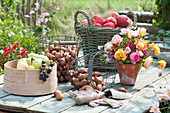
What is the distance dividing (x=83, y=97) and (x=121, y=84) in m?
0.61

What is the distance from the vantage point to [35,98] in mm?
2168

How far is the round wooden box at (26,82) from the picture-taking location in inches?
84.9

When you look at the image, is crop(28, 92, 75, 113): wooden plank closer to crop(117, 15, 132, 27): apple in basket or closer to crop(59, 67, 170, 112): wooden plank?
crop(59, 67, 170, 112): wooden plank

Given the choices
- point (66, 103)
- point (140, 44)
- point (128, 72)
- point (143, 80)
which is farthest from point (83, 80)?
point (143, 80)

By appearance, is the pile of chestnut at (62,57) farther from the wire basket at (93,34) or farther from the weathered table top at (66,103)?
the wire basket at (93,34)

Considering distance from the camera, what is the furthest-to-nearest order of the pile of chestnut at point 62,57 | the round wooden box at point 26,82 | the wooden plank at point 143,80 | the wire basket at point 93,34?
1. the wire basket at point 93,34
2. the pile of chestnut at point 62,57
3. the wooden plank at point 143,80
4. the round wooden box at point 26,82

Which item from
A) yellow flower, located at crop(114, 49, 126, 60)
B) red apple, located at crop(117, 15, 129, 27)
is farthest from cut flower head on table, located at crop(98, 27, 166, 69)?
red apple, located at crop(117, 15, 129, 27)

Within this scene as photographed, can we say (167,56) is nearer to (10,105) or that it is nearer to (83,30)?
(83,30)

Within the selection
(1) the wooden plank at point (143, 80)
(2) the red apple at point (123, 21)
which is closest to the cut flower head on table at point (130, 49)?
(1) the wooden plank at point (143, 80)

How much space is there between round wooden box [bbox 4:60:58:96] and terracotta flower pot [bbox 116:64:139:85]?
60cm

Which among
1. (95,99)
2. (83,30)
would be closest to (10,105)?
(95,99)

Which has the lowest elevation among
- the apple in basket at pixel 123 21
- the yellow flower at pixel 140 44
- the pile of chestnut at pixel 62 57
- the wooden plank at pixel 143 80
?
the wooden plank at pixel 143 80

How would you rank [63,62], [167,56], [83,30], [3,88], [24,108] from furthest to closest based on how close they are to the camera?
[167,56] → [83,30] → [63,62] → [3,88] → [24,108]

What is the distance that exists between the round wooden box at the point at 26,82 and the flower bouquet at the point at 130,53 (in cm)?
55
